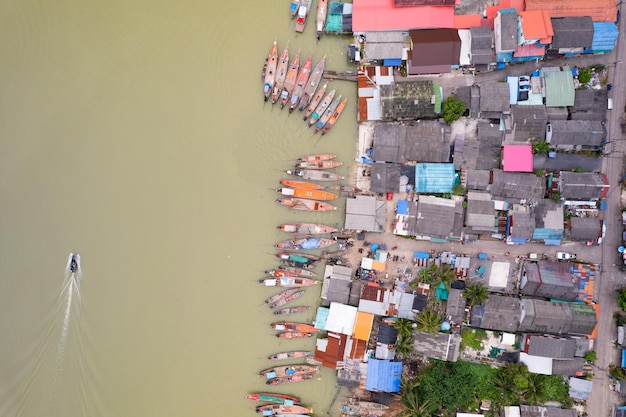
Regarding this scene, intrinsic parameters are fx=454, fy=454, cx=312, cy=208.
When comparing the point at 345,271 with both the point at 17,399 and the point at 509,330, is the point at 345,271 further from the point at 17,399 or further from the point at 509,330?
the point at 17,399

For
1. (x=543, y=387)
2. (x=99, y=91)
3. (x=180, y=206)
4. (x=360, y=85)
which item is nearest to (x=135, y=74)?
(x=99, y=91)

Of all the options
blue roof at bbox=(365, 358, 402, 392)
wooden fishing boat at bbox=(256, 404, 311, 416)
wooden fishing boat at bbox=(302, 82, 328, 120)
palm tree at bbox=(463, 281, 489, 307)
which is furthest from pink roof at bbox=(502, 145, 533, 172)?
wooden fishing boat at bbox=(256, 404, 311, 416)

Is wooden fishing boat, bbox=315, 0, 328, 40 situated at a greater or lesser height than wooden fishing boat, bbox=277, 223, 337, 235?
greater

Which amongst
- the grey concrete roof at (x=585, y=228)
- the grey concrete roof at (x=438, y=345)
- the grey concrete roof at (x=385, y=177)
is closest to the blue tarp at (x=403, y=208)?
the grey concrete roof at (x=385, y=177)

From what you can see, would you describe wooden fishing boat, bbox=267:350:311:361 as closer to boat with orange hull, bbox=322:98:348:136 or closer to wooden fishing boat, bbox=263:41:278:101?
boat with orange hull, bbox=322:98:348:136

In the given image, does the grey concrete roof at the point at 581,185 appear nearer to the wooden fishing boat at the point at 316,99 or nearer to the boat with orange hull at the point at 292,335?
the wooden fishing boat at the point at 316,99

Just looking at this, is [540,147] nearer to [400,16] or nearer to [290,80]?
[400,16]
